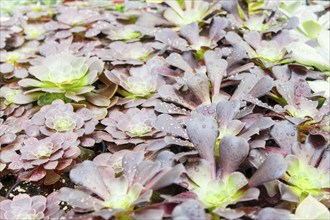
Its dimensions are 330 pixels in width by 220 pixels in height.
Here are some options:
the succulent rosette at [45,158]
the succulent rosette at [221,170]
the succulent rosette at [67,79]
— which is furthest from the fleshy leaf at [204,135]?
the succulent rosette at [67,79]

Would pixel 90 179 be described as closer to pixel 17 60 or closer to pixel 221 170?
pixel 221 170

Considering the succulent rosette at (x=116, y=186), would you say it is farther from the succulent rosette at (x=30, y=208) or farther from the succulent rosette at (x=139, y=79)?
the succulent rosette at (x=139, y=79)

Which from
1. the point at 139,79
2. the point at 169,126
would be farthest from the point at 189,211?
the point at 139,79

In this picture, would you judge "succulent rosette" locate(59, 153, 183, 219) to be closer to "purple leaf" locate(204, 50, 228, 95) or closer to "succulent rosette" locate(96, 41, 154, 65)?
"purple leaf" locate(204, 50, 228, 95)

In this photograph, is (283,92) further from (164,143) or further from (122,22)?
(122,22)

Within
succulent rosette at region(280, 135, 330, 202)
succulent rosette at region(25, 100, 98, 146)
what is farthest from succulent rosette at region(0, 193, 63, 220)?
succulent rosette at region(280, 135, 330, 202)

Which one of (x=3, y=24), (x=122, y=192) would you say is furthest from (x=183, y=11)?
(x=122, y=192)
